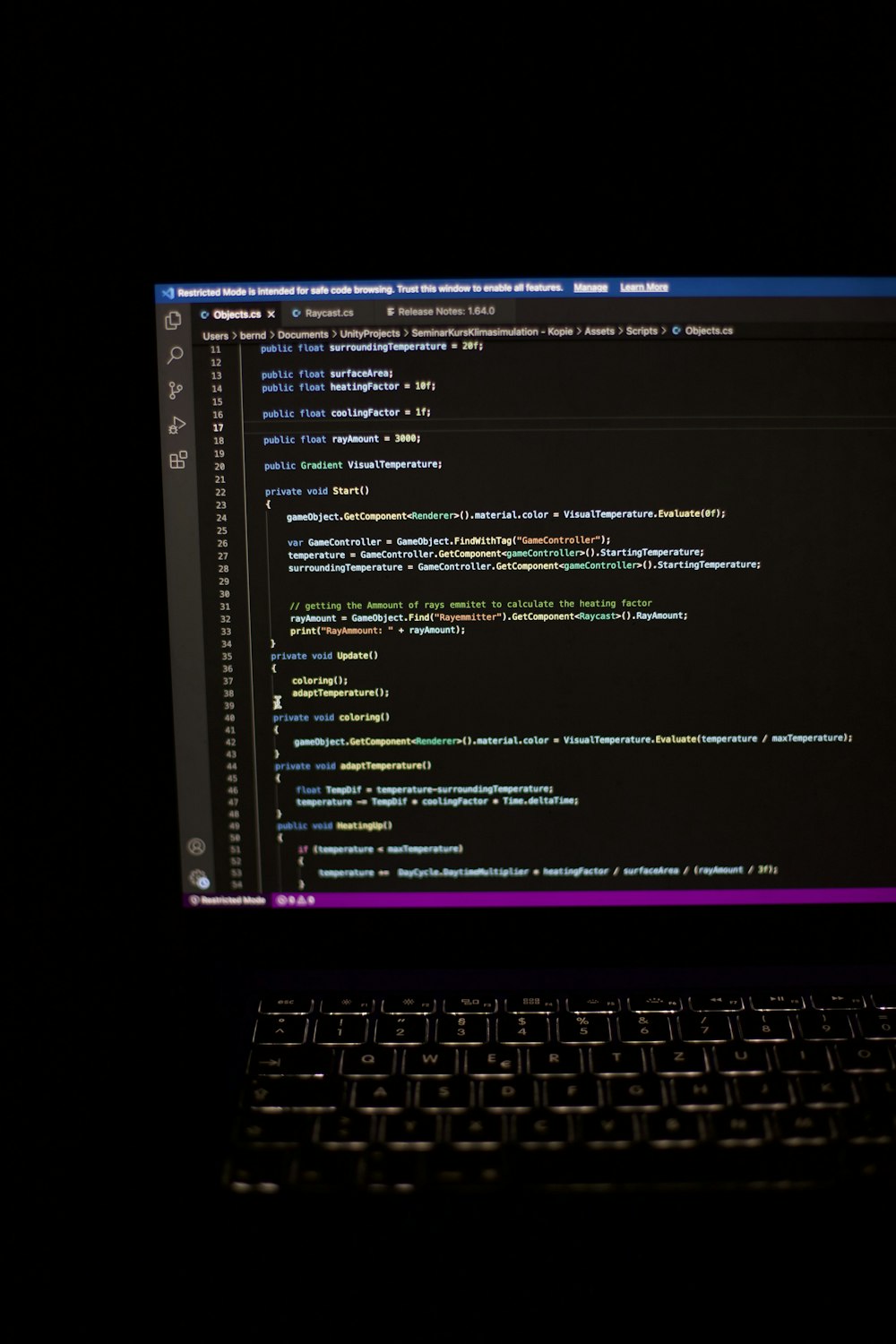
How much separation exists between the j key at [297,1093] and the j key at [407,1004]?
0.29ft

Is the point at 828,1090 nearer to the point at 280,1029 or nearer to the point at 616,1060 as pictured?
the point at 616,1060

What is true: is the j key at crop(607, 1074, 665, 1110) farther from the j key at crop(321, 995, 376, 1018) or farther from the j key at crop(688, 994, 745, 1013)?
the j key at crop(321, 995, 376, 1018)

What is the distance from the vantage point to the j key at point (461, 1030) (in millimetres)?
699

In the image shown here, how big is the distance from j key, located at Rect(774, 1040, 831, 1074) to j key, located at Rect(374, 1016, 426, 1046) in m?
0.27

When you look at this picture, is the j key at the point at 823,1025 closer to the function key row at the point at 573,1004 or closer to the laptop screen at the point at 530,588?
the function key row at the point at 573,1004

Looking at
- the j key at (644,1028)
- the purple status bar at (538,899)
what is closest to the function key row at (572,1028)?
the j key at (644,1028)

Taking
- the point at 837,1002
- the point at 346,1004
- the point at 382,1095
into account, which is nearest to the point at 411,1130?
the point at 382,1095

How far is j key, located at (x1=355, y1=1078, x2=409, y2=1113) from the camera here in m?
0.63

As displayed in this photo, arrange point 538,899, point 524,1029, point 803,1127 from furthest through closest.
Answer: point 538,899, point 524,1029, point 803,1127

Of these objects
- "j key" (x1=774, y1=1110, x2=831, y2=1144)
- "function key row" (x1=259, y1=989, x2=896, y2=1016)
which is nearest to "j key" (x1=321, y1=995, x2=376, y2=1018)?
"function key row" (x1=259, y1=989, x2=896, y2=1016)

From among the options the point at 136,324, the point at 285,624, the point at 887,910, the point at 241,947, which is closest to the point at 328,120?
the point at 136,324

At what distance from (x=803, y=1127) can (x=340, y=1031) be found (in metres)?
0.34

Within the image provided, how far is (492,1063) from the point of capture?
2.21 feet

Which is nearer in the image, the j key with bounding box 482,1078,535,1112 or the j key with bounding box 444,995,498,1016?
the j key with bounding box 482,1078,535,1112
